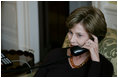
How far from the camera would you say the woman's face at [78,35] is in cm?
152

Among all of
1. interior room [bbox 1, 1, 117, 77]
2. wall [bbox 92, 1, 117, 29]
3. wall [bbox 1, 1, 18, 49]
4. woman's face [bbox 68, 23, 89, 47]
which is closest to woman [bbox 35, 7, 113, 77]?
woman's face [bbox 68, 23, 89, 47]

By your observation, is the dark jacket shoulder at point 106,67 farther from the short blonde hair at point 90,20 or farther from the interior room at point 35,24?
the interior room at point 35,24

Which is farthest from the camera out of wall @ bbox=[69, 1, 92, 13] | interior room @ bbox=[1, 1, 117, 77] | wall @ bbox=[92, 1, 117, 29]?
interior room @ bbox=[1, 1, 117, 77]

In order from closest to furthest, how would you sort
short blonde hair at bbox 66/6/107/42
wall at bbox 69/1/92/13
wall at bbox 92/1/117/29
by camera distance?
short blonde hair at bbox 66/6/107/42 < wall at bbox 92/1/117/29 < wall at bbox 69/1/92/13

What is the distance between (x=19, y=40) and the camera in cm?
316

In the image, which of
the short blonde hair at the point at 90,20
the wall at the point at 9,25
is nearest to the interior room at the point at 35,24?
the wall at the point at 9,25

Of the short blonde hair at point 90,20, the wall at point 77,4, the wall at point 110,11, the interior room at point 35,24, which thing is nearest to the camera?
the short blonde hair at point 90,20

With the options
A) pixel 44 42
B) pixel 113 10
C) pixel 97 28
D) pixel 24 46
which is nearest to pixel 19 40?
pixel 24 46

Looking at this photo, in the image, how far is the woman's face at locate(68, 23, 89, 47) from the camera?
1.52 metres

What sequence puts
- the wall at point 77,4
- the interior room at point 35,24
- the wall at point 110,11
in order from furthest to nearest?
the interior room at point 35,24 < the wall at point 77,4 < the wall at point 110,11

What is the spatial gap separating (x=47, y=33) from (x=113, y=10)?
1.09 m

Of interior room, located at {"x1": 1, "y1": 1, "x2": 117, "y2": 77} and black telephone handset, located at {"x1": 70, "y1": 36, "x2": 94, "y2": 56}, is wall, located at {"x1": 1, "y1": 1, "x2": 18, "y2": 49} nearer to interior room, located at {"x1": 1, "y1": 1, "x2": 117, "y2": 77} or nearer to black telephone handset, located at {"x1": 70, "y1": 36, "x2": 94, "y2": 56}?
interior room, located at {"x1": 1, "y1": 1, "x2": 117, "y2": 77}

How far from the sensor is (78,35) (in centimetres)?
153

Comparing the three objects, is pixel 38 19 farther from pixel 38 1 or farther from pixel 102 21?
pixel 102 21
